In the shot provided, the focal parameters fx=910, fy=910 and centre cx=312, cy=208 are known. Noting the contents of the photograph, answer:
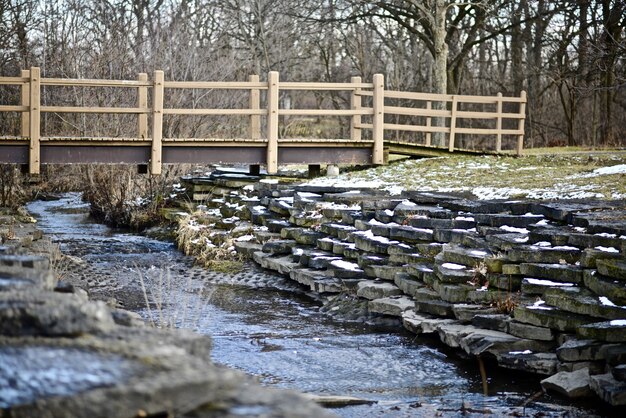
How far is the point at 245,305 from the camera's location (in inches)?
441

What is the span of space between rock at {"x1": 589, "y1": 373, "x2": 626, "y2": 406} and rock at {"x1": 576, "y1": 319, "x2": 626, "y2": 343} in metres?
0.40

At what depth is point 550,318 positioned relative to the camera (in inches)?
324

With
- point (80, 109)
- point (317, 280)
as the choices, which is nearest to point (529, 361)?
point (317, 280)

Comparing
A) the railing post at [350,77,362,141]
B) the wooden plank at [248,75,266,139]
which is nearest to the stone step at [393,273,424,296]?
the wooden plank at [248,75,266,139]

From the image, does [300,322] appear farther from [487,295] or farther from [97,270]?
[97,270]

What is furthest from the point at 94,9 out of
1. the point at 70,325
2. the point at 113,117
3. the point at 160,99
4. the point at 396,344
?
the point at 70,325

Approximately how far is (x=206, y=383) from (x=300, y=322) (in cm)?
755

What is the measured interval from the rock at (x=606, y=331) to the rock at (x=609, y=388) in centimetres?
40

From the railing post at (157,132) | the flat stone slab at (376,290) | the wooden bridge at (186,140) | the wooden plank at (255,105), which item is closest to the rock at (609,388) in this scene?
the flat stone slab at (376,290)

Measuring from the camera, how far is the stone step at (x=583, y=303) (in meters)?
7.73

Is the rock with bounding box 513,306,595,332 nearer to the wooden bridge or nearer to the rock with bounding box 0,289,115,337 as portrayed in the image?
the rock with bounding box 0,289,115,337

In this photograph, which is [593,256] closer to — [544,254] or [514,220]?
[544,254]

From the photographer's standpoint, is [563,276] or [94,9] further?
[94,9]

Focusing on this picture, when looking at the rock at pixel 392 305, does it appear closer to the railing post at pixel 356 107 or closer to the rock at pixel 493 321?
the rock at pixel 493 321
